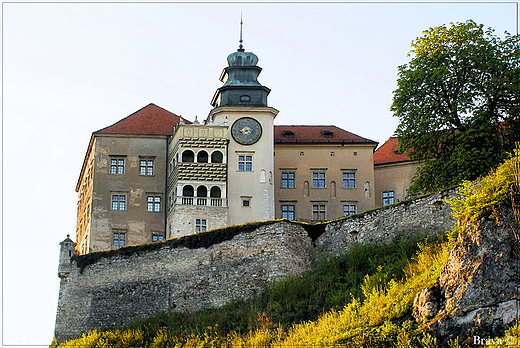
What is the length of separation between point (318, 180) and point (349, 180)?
182cm

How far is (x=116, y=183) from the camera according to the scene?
4831 centimetres

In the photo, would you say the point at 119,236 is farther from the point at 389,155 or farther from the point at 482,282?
the point at 482,282

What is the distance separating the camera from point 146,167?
1937 inches

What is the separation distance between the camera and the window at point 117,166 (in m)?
48.7

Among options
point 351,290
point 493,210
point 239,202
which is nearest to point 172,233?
point 239,202

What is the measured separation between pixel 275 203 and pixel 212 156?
5.61 meters

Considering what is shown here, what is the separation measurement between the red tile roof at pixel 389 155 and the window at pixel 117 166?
1516 cm

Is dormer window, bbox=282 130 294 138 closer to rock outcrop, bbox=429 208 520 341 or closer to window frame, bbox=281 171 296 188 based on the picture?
window frame, bbox=281 171 296 188

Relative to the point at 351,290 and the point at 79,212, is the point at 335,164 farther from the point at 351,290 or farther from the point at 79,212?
the point at 351,290

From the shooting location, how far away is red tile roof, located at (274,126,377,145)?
52.3 meters

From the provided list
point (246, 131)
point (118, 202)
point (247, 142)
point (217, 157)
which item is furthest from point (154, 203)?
point (246, 131)

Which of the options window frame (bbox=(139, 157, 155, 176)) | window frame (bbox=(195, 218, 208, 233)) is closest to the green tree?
window frame (bbox=(195, 218, 208, 233))

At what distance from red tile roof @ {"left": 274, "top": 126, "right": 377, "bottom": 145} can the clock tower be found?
326 cm

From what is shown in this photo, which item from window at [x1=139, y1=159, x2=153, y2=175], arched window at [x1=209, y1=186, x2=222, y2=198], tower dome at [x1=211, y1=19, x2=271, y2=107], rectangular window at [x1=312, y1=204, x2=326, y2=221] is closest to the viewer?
arched window at [x1=209, y1=186, x2=222, y2=198]
